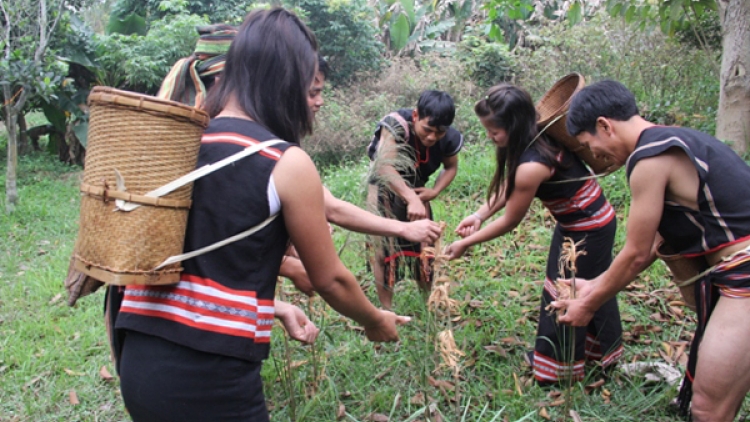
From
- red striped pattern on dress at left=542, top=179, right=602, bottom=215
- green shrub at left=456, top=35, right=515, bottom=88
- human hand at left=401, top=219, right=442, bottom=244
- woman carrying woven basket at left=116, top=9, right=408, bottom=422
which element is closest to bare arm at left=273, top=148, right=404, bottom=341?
woman carrying woven basket at left=116, top=9, right=408, bottom=422

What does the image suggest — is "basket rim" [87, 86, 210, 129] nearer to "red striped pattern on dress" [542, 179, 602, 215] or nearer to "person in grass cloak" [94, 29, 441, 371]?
"person in grass cloak" [94, 29, 441, 371]

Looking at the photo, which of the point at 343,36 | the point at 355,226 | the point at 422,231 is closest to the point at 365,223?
the point at 355,226

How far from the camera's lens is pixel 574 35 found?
27.6 feet

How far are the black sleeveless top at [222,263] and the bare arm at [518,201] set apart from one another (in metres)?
1.49

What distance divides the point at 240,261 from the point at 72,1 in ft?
35.9

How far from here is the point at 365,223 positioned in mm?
2484

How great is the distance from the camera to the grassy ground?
297 cm

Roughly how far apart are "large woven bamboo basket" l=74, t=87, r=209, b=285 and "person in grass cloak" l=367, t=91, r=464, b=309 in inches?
78.0

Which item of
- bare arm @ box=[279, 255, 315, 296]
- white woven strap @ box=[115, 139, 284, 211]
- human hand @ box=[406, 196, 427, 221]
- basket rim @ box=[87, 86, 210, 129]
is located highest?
basket rim @ box=[87, 86, 210, 129]

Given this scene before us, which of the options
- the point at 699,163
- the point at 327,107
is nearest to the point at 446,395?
the point at 699,163

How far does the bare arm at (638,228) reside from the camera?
212 centimetres

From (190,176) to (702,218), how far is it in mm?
1890

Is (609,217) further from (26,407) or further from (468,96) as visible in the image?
(468,96)

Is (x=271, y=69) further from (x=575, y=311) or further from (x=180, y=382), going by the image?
(x=575, y=311)
